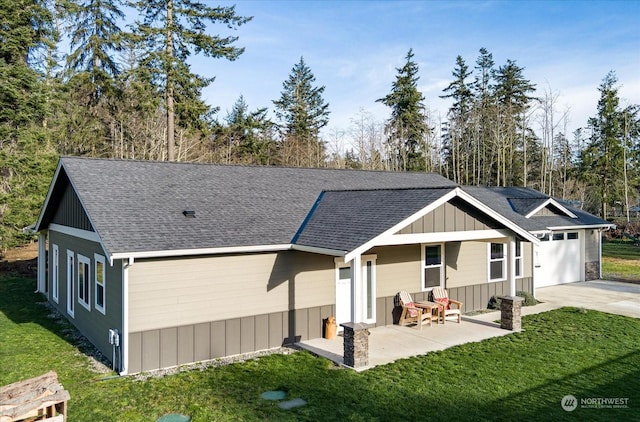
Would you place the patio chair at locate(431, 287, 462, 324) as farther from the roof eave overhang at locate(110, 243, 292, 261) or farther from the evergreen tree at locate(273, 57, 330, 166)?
the evergreen tree at locate(273, 57, 330, 166)

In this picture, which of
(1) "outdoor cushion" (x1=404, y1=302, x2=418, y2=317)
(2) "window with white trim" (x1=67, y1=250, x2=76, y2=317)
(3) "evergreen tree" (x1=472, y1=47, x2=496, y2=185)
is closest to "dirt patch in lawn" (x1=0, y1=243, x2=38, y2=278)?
(2) "window with white trim" (x1=67, y1=250, x2=76, y2=317)

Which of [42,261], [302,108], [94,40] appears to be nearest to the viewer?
[42,261]

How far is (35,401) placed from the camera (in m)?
5.76

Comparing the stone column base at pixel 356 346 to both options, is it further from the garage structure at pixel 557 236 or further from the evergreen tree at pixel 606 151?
the evergreen tree at pixel 606 151

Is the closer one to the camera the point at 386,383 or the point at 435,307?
the point at 386,383

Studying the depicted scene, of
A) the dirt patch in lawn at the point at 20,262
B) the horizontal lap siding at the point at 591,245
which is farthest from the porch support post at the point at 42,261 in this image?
the horizontal lap siding at the point at 591,245

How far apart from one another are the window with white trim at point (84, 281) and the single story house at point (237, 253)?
2.0 inches

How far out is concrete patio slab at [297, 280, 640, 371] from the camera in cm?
948

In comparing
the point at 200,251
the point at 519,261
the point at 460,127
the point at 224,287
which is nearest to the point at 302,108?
the point at 460,127

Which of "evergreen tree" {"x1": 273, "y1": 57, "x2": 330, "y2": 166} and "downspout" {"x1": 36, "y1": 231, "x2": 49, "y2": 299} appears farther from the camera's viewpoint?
"evergreen tree" {"x1": 273, "y1": 57, "x2": 330, "y2": 166}

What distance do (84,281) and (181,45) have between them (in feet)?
59.0

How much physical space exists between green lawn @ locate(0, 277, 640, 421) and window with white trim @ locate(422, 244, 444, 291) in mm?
2749

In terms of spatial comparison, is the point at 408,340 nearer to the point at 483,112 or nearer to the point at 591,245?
the point at 591,245

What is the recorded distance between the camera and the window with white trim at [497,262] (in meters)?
14.3
